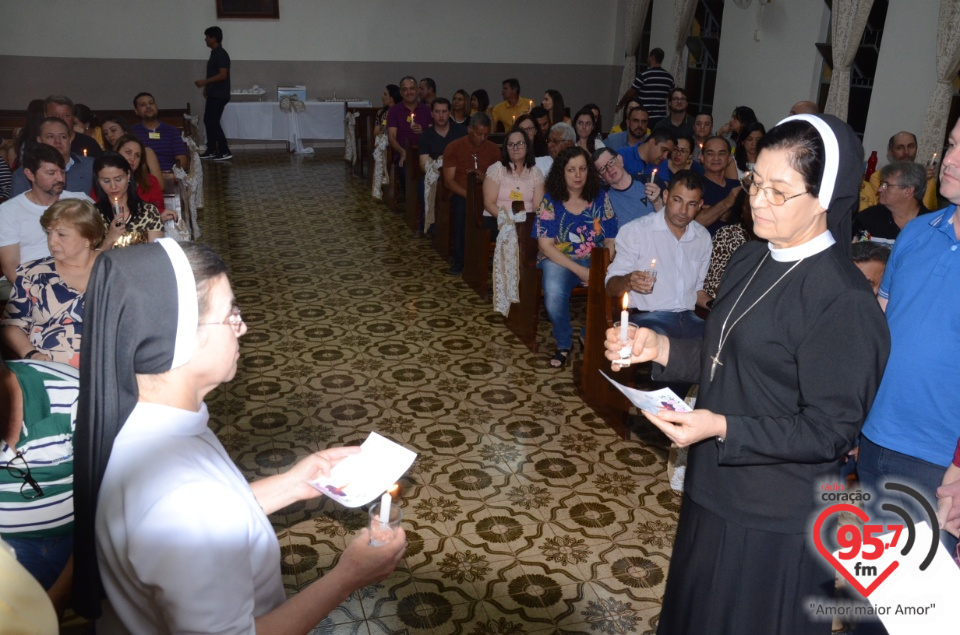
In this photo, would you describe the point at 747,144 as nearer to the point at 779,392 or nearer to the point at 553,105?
the point at 553,105

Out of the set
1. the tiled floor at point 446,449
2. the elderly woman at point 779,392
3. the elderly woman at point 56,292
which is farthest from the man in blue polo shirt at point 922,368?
the elderly woman at point 56,292

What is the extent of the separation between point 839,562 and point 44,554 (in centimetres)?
218

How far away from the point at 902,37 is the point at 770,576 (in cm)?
769

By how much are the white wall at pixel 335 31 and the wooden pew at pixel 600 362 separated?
37.0ft

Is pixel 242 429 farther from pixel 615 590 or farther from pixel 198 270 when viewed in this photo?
pixel 198 270

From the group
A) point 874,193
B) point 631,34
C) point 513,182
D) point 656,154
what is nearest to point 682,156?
point 656,154

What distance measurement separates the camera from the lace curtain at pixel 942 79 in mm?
7098

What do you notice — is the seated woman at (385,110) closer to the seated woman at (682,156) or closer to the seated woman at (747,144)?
the seated woman at (747,144)

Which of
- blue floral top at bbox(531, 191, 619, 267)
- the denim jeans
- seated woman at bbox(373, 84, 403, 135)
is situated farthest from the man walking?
blue floral top at bbox(531, 191, 619, 267)

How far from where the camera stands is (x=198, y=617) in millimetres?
1303

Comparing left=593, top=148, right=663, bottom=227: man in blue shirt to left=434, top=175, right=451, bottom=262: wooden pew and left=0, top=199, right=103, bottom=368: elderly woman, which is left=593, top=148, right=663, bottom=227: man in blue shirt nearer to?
left=434, top=175, right=451, bottom=262: wooden pew

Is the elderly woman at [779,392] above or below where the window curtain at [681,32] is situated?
below

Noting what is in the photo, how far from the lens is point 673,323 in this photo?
14.5 ft

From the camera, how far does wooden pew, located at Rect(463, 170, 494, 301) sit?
645cm
